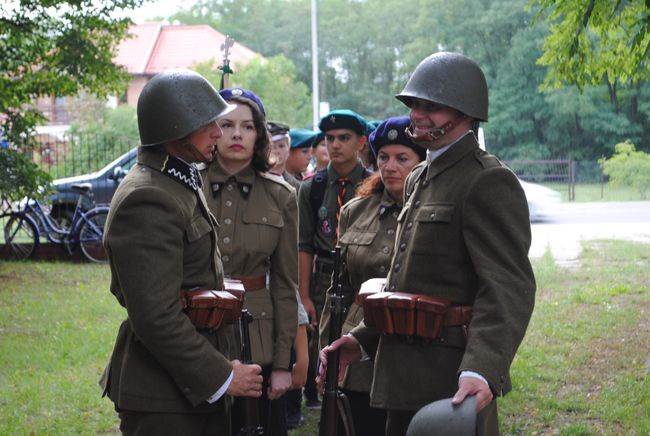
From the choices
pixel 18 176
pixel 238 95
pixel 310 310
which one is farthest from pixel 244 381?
pixel 18 176

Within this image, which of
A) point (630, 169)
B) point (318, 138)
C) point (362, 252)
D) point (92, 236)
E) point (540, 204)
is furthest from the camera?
point (630, 169)

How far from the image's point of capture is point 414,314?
349cm

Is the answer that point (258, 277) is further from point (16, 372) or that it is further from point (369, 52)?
point (369, 52)

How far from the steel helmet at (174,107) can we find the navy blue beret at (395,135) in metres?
1.65

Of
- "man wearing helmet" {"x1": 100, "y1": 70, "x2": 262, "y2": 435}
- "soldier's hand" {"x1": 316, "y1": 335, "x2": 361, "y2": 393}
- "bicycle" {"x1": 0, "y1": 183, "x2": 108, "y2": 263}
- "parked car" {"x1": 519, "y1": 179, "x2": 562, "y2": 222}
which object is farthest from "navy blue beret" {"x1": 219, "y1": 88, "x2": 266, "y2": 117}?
"parked car" {"x1": 519, "y1": 179, "x2": 562, "y2": 222}

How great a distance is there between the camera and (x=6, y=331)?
10898mm

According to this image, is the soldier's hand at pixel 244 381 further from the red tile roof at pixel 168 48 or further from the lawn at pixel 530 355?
the red tile roof at pixel 168 48

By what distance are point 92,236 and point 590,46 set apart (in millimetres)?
9643

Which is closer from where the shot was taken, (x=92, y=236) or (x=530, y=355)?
(x=530, y=355)

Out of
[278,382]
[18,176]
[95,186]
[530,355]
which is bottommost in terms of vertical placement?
[530,355]

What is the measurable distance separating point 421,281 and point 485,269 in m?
0.30

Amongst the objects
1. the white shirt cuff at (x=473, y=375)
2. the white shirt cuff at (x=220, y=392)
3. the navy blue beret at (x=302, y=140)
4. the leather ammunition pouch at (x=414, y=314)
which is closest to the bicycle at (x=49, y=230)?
the navy blue beret at (x=302, y=140)

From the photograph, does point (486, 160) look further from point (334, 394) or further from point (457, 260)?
point (334, 394)

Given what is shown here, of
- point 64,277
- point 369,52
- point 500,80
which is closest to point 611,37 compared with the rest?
point 64,277
